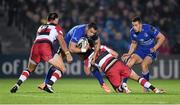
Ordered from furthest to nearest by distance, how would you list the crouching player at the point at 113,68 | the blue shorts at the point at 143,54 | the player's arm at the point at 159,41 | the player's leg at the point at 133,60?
A: the blue shorts at the point at 143,54 → the player's leg at the point at 133,60 → the player's arm at the point at 159,41 → the crouching player at the point at 113,68

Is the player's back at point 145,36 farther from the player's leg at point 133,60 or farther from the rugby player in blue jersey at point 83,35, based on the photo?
the rugby player in blue jersey at point 83,35

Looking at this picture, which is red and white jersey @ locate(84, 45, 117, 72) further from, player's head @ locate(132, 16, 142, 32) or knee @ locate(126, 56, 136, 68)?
knee @ locate(126, 56, 136, 68)

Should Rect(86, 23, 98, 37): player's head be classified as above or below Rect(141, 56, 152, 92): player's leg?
above

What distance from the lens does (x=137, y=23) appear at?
16281mm

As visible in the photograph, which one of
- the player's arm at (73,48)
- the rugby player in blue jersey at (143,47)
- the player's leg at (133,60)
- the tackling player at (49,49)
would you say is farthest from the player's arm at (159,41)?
the tackling player at (49,49)

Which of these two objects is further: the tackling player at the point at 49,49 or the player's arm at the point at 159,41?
the player's arm at the point at 159,41

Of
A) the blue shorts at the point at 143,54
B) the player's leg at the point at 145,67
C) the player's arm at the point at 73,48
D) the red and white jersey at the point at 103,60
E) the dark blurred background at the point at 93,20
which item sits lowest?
the dark blurred background at the point at 93,20

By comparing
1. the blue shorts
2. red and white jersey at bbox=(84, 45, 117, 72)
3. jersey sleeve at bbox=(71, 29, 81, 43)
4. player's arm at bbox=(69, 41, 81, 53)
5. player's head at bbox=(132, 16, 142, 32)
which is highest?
player's head at bbox=(132, 16, 142, 32)

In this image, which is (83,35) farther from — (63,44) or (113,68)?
(113,68)

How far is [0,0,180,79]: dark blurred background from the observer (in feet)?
81.5

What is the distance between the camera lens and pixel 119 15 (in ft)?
86.7

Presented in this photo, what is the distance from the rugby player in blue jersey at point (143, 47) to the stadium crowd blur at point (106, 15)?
7.72 m

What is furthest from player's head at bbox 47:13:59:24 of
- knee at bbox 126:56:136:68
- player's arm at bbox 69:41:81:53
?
knee at bbox 126:56:136:68

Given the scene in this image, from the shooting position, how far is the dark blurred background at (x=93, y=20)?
2484cm
